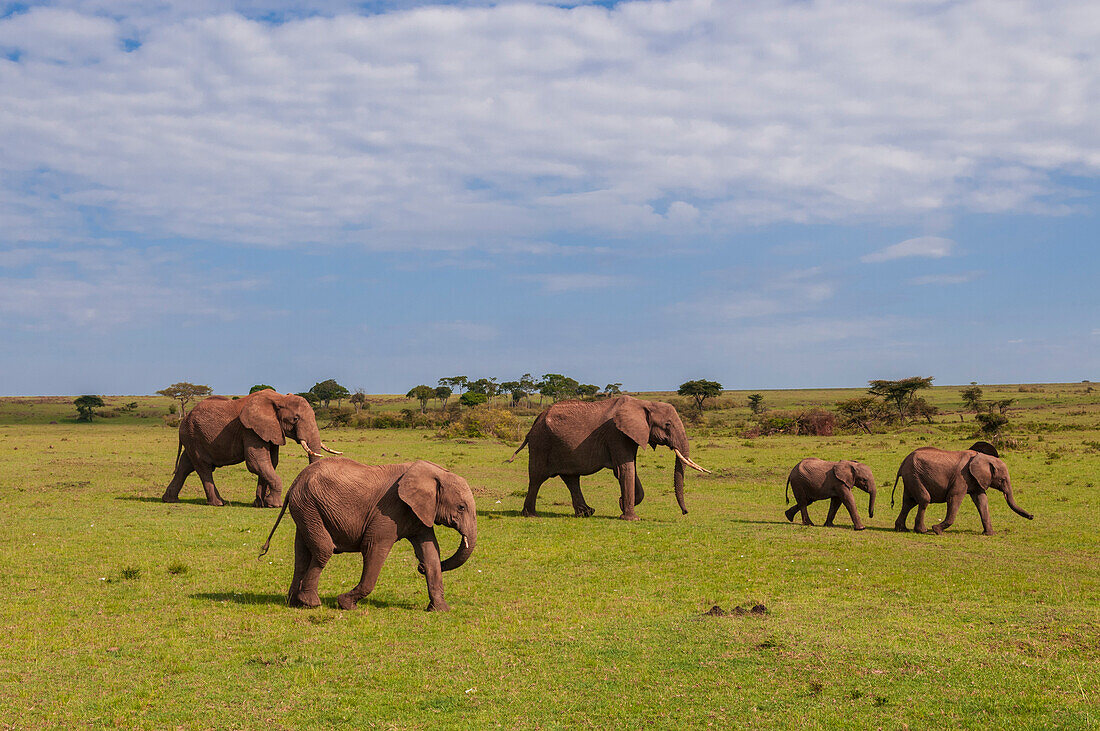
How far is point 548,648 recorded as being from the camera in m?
10.1

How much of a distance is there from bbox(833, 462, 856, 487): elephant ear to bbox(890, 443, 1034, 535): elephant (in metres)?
1.19

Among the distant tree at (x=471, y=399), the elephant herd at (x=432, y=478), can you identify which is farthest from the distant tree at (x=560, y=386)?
the elephant herd at (x=432, y=478)

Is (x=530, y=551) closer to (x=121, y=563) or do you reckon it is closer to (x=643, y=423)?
(x=643, y=423)

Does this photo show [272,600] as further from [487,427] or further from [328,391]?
[328,391]

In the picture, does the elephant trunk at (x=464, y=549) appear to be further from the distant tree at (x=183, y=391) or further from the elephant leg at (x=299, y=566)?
the distant tree at (x=183, y=391)

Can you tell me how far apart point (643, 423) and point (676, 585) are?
809 cm

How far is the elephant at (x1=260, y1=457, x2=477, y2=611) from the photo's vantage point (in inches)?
452

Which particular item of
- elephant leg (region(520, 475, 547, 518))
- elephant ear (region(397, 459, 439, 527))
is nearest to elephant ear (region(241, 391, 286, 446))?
elephant leg (region(520, 475, 547, 518))

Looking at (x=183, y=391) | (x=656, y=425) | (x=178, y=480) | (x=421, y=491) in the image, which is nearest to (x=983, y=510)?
(x=656, y=425)

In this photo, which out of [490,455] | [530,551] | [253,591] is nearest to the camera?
[253,591]

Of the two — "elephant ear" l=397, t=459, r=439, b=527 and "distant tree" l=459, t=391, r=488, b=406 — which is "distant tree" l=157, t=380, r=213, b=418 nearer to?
"distant tree" l=459, t=391, r=488, b=406

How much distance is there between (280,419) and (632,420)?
971cm

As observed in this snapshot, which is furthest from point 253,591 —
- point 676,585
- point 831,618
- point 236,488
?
point 236,488

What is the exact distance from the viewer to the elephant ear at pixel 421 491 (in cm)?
1141
